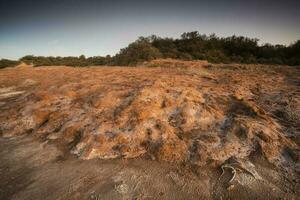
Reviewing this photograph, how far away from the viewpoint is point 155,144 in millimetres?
3971

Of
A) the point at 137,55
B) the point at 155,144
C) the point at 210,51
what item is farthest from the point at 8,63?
the point at 155,144

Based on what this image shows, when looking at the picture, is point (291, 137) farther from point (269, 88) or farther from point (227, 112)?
point (269, 88)

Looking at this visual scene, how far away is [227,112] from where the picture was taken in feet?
16.1

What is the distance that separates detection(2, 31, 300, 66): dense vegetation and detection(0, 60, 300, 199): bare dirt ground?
33.6 feet

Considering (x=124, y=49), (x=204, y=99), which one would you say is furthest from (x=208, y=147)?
(x=124, y=49)

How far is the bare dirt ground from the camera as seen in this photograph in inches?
118

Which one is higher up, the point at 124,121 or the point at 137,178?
the point at 124,121

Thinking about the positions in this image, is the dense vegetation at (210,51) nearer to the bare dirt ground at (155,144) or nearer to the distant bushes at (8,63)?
the distant bushes at (8,63)

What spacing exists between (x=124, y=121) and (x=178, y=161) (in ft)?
5.47

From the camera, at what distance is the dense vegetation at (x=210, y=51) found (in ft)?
52.6

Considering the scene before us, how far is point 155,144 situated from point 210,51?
1612 centimetres

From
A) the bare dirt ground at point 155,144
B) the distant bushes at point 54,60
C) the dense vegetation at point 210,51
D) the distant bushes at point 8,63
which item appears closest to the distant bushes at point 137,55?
the dense vegetation at point 210,51

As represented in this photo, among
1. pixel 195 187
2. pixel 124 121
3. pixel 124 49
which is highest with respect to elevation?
pixel 124 49

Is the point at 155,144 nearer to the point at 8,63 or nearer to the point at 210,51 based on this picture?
the point at 210,51
